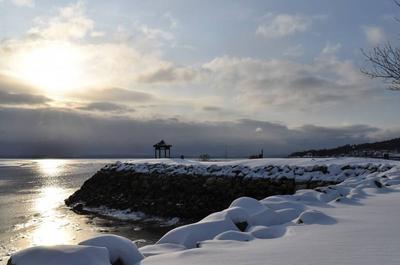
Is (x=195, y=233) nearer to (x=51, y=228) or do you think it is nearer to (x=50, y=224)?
(x=51, y=228)

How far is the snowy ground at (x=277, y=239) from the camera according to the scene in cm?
362

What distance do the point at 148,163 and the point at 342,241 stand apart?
20.9m

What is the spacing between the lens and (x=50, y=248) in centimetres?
333

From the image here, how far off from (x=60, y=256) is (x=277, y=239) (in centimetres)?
260

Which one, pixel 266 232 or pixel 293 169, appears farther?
pixel 293 169

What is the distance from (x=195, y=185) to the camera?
18922 millimetres

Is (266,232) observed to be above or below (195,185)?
above

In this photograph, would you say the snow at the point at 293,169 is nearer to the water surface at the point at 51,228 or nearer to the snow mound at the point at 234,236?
the water surface at the point at 51,228

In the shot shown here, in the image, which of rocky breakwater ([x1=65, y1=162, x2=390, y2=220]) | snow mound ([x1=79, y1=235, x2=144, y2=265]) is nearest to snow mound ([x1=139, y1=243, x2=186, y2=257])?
snow mound ([x1=79, y1=235, x2=144, y2=265])

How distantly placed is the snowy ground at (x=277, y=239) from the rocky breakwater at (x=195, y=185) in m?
8.82

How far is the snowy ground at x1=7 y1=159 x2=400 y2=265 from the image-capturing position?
3.62m

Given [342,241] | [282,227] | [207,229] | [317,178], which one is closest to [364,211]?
[282,227]

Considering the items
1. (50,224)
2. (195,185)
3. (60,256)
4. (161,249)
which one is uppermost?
(60,256)

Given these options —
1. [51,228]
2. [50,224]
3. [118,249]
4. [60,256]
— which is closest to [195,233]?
[118,249]
